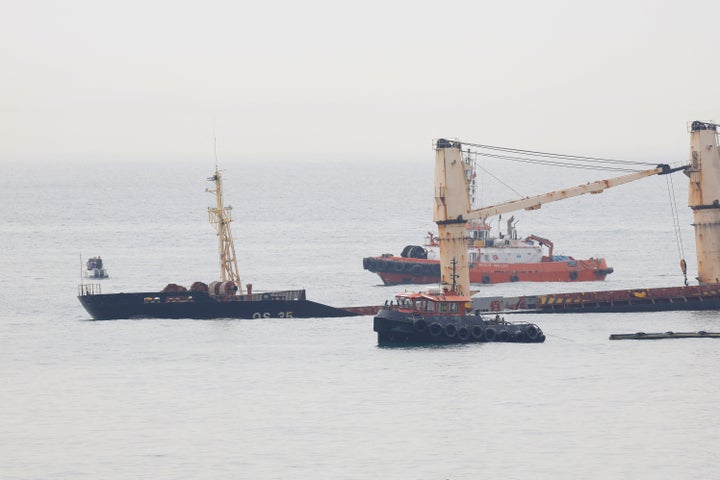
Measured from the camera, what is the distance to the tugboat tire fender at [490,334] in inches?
2574

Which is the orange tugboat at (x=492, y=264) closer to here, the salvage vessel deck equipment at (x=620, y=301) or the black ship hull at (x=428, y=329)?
the salvage vessel deck equipment at (x=620, y=301)

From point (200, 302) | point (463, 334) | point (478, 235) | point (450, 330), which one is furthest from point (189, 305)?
point (478, 235)

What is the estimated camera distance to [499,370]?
58531 mm

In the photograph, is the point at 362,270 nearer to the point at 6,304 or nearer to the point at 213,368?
the point at 6,304

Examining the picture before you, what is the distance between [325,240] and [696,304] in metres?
66.2

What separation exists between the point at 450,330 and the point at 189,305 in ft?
52.1

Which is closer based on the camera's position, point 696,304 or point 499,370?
point 499,370

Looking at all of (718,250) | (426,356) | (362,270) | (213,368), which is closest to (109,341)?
(213,368)

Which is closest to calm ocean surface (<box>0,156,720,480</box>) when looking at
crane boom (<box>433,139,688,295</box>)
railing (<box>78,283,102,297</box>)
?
railing (<box>78,283,102,297</box>)

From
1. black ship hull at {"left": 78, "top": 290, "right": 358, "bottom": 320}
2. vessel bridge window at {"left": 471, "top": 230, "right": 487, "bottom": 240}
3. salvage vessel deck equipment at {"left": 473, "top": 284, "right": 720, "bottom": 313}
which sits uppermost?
vessel bridge window at {"left": 471, "top": 230, "right": 487, "bottom": 240}

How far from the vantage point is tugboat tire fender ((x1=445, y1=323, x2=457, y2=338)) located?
2537 inches

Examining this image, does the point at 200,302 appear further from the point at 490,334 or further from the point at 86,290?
the point at 490,334

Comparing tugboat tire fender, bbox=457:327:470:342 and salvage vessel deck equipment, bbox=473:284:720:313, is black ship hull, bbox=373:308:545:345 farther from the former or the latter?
salvage vessel deck equipment, bbox=473:284:720:313

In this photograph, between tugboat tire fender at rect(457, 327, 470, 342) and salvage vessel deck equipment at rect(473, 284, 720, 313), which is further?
salvage vessel deck equipment at rect(473, 284, 720, 313)
